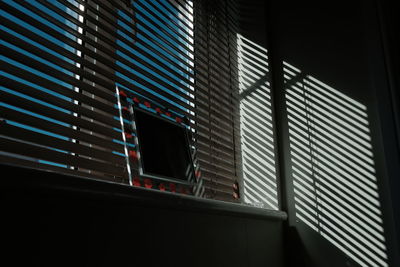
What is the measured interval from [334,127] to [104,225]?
1.33 m

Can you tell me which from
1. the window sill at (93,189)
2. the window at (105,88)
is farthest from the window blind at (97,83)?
the window sill at (93,189)

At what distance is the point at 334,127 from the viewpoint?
1.84 metres

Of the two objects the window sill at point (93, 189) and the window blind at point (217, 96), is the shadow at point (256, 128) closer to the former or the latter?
the window blind at point (217, 96)

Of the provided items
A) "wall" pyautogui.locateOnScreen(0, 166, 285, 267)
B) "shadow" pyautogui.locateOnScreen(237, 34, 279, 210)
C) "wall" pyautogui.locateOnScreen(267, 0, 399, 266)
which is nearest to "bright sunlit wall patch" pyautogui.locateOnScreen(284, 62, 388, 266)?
"wall" pyautogui.locateOnScreen(267, 0, 399, 266)

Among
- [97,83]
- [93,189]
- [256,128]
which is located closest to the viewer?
[93,189]

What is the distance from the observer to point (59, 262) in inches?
27.9

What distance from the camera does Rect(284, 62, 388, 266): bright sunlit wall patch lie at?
5.57 feet

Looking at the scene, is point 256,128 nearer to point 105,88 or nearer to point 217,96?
point 217,96

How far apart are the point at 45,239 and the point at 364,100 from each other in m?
1.55

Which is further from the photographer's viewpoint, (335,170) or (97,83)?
(335,170)

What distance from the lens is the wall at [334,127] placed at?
1.70 m

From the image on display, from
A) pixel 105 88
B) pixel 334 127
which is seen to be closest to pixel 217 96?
pixel 334 127

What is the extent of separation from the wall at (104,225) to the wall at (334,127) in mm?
651

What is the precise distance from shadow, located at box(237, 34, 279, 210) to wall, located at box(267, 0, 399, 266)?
0.07 meters
